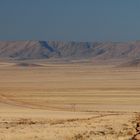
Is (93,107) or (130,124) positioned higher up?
(93,107)

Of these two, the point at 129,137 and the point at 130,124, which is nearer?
the point at 129,137

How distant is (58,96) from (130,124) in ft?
66.5

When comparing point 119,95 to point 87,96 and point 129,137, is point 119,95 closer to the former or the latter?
point 87,96

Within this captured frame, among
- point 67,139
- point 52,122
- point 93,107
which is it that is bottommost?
point 67,139

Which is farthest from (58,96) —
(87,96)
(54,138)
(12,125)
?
(54,138)

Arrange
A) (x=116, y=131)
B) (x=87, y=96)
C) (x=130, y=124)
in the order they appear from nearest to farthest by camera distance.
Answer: (x=116, y=131)
(x=130, y=124)
(x=87, y=96)

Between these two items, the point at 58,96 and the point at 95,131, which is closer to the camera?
the point at 95,131

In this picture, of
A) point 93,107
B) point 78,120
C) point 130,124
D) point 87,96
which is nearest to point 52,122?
point 78,120

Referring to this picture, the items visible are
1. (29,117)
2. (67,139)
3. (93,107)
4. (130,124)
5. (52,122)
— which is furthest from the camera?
(93,107)

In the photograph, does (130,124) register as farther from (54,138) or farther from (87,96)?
(87,96)

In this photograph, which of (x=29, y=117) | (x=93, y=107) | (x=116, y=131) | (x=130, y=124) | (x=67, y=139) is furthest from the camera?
(x=93, y=107)

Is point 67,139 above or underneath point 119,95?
underneath

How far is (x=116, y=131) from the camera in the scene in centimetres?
1691

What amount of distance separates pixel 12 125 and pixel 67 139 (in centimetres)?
383
